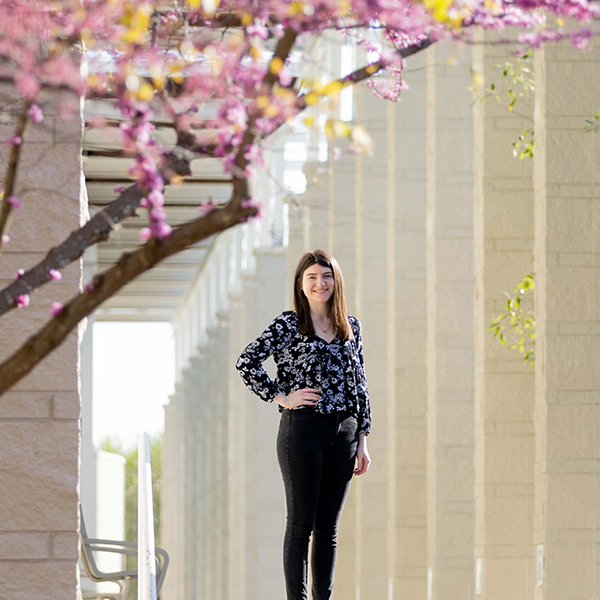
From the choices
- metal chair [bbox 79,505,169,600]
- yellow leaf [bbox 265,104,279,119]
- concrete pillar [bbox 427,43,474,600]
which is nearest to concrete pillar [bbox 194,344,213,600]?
concrete pillar [bbox 427,43,474,600]

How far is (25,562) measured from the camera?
3.76 m

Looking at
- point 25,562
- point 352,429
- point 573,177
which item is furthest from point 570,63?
point 25,562

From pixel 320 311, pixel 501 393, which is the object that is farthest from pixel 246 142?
pixel 501 393

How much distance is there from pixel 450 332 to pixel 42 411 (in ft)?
13.5

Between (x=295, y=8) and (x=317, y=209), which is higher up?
(x=317, y=209)

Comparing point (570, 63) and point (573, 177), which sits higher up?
point (570, 63)

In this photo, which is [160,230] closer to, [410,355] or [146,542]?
[146,542]

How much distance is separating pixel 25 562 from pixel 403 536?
16.7 ft

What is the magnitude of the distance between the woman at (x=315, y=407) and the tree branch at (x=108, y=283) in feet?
8.40

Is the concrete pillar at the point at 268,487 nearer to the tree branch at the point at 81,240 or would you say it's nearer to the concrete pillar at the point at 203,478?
the concrete pillar at the point at 203,478

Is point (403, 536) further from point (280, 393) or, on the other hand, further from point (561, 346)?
point (280, 393)

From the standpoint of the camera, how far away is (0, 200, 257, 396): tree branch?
6.14 feet

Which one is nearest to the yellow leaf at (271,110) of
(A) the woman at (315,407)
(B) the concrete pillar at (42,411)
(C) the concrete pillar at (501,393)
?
(B) the concrete pillar at (42,411)

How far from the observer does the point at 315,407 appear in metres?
4.45
